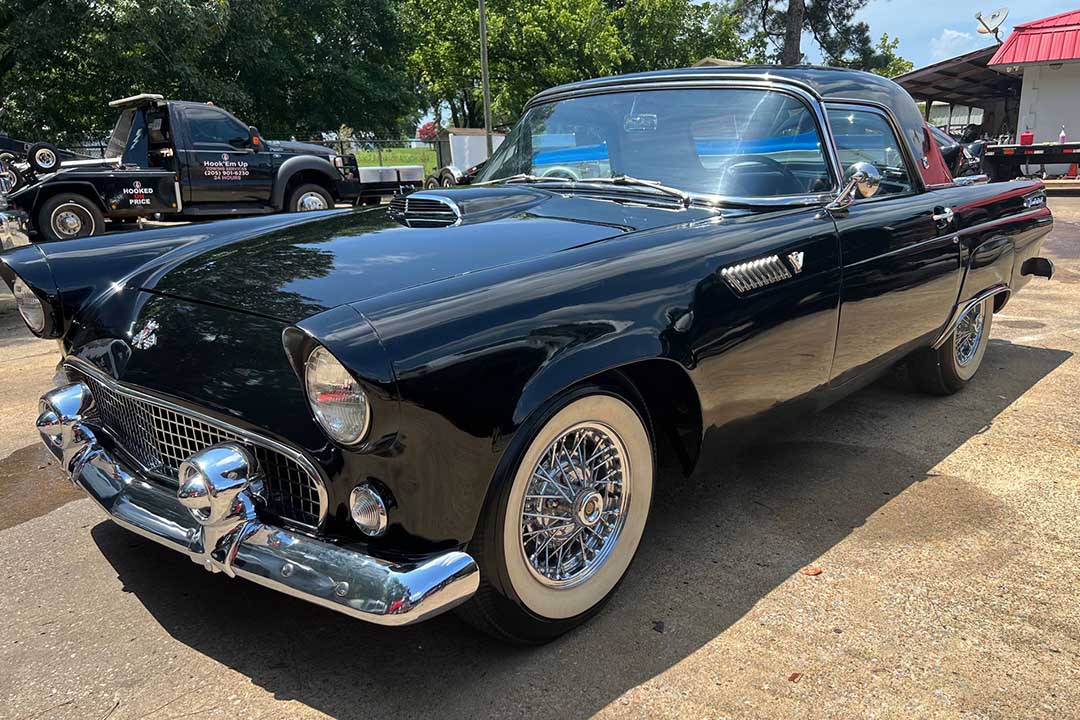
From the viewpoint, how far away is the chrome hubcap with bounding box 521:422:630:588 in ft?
7.25

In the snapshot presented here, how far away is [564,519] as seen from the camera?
7.43 ft

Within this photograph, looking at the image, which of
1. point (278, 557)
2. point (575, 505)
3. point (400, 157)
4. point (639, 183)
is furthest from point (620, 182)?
point (400, 157)

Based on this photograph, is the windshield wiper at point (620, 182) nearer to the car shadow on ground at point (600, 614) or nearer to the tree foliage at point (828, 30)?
the car shadow on ground at point (600, 614)

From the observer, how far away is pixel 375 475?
187cm

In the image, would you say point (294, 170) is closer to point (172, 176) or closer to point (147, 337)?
point (172, 176)

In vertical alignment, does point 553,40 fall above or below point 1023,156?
above

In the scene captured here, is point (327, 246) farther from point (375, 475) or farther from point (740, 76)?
point (740, 76)

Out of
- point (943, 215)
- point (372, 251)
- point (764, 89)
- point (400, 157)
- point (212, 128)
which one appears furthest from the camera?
point (400, 157)

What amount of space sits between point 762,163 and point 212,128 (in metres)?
9.95

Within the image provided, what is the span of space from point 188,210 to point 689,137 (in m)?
9.60

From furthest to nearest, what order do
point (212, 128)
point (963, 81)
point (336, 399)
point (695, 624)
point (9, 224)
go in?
1. point (963, 81)
2. point (212, 128)
3. point (9, 224)
4. point (695, 624)
5. point (336, 399)

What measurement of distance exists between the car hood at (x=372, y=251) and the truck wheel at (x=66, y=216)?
28.0ft

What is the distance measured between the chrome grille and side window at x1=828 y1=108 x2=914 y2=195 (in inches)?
102

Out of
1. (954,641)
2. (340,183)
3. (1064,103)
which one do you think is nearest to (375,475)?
(954,641)
